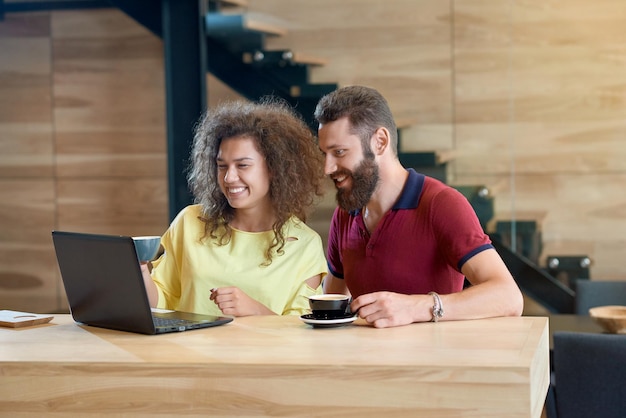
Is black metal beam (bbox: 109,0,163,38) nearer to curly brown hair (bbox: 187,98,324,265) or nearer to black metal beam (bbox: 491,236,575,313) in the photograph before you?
black metal beam (bbox: 491,236,575,313)

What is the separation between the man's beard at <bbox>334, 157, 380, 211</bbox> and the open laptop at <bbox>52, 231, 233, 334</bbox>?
59 cm

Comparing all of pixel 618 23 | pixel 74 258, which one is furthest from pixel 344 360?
pixel 618 23

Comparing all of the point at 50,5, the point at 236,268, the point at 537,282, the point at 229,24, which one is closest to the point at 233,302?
the point at 236,268

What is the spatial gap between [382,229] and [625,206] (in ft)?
11.2

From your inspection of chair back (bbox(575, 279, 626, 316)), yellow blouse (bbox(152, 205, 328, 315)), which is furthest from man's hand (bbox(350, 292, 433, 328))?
chair back (bbox(575, 279, 626, 316))

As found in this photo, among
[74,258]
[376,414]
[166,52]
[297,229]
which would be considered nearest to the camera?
[376,414]

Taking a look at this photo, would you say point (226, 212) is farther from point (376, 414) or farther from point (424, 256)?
point (376, 414)

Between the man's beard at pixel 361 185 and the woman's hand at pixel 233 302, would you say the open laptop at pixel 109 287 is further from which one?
the man's beard at pixel 361 185

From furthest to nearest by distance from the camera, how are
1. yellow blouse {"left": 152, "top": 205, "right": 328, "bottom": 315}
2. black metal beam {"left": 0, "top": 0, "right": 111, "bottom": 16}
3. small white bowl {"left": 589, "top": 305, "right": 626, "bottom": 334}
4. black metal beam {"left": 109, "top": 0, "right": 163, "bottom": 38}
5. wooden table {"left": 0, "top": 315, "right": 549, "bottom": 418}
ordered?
1. black metal beam {"left": 0, "top": 0, "right": 111, "bottom": 16}
2. black metal beam {"left": 109, "top": 0, "right": 163, "bottom": 38}
3. small white bowl {"left": 589, "top": 305, "right": 626, "bottom": 334}
4. yellow blouse {"left": 152, "top": 205, "right": 328, "bottom": 315}
5. wooden table {"left": 0, "top": 315, "right": 549, "bottom": 418}

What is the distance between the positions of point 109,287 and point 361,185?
83 centimetres

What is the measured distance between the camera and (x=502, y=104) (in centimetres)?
571

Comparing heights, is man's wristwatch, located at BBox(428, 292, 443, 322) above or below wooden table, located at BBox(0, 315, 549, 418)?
above

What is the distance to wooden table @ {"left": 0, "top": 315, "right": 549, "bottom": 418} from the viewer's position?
1.79 meters

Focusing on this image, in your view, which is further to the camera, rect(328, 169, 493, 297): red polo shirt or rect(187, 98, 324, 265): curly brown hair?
rect(187, 98, 324, 265): curly brown hair
